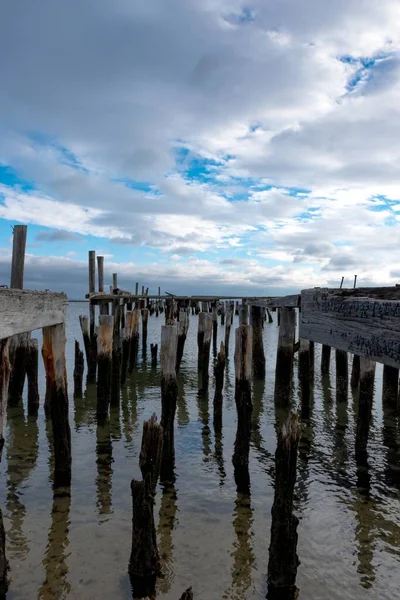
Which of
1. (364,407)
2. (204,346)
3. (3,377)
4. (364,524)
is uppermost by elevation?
(3,377)

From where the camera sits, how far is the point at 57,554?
5023mm

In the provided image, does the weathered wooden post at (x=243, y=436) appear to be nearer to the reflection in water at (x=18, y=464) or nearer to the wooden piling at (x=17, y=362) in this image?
the reflection in water at (x=18, y=464)

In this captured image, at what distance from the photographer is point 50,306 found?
6.07 meters

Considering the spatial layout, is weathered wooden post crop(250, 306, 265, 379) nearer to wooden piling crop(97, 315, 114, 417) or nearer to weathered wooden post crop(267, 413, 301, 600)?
wooden piling crop(97, 315, 114, 417)

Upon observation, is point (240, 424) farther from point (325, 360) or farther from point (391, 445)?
point (325, 360)

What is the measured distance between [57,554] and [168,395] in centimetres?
302

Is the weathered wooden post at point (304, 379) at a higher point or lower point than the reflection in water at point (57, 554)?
higher

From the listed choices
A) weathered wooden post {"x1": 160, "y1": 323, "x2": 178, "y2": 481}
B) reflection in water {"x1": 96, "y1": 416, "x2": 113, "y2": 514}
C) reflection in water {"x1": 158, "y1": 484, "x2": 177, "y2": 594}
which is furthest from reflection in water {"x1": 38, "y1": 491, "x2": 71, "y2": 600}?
weathered wooden post {"x1": 160, "y1": 323, "x2": 178, "y2": 481}

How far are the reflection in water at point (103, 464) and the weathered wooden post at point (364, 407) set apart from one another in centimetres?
405

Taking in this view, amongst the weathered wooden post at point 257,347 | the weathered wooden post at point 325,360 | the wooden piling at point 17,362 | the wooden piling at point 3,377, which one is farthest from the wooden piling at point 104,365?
the weathered wooden post at point 325,360

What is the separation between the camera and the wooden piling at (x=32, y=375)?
1087 centimetres

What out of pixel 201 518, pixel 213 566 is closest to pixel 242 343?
pixel 201 518

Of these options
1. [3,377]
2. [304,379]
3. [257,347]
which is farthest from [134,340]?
[3,377]

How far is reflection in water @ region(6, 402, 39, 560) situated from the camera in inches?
→ 211
